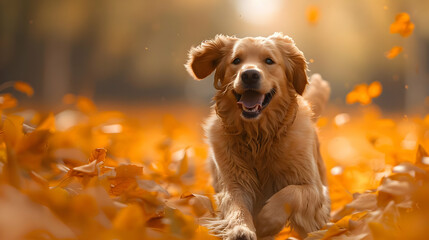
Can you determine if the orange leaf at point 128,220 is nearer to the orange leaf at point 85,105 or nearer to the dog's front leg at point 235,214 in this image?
the dog's front leg at point 235,214

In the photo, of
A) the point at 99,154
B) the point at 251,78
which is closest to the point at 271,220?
the point at 251,78

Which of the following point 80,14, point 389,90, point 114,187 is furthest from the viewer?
point 389,90

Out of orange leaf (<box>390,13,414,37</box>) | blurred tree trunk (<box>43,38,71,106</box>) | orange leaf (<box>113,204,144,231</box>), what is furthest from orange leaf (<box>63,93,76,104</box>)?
orange leaf (<box>113,204,144,231</box>)

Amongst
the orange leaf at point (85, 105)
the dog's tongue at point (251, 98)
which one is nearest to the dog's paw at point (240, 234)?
the dog's tongue at point (251, 98)

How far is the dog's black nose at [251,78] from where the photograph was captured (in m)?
2.31

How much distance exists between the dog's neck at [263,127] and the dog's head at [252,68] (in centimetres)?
5

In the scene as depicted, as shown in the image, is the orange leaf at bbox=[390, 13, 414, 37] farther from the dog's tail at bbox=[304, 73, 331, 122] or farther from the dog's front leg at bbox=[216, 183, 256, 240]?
the dog's front leg at bbox=[216, 183, 256, 240]

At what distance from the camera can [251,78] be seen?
2332 mm

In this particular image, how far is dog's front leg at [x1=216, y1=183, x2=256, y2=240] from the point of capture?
1934 mm

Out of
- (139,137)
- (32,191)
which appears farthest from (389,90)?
(32,191)

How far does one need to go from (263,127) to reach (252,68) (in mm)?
426

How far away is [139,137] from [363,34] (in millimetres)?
3064

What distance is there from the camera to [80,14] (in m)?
4.97

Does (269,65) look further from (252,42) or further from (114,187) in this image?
(114,187)
